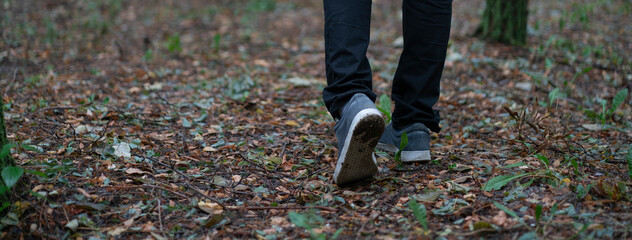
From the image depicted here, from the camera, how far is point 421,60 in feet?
6.46

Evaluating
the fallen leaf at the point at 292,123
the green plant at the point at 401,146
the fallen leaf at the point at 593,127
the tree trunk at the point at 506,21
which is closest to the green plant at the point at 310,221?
the green plant at the point at 401,146

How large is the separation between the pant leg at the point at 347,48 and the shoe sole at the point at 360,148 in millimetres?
171

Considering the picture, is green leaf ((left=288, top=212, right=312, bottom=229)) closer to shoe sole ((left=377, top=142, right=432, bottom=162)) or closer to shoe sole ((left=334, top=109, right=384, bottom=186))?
shoe sole ((left=334, top=109, right=384, bottom=186))

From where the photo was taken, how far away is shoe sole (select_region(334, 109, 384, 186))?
1.61 m

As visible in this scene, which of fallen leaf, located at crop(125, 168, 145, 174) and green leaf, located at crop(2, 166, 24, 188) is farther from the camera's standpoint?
fallen leaf, located at crop(125, 168, 145, 174)

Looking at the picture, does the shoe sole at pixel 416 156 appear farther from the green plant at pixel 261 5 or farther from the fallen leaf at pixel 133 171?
the green plant at pixel 261 5

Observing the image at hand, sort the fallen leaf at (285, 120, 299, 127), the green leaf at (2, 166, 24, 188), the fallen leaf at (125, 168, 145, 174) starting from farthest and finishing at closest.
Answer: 1. the fallen leaf at (285, 120, 299, 127)
2. the fallen leaf at (125, 168, 145, 174)
3. the green leaf at (2, 166, 24, 188)

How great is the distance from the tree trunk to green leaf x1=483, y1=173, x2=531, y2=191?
2875mm

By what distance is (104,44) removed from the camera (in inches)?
195

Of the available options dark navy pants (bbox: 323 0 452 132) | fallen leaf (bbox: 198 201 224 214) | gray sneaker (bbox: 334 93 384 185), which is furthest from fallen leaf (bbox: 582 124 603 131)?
fallen leaf (bbox: 198 201 224 214)

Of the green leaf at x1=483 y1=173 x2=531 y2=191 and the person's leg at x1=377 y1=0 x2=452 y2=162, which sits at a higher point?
the person's leg at x1=377 y1=0 x2=452 y2=162

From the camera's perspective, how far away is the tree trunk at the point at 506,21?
4.17 metres

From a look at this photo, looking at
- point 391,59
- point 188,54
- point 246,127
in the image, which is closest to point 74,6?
point 188,54

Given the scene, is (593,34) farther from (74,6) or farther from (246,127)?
(74,6)
